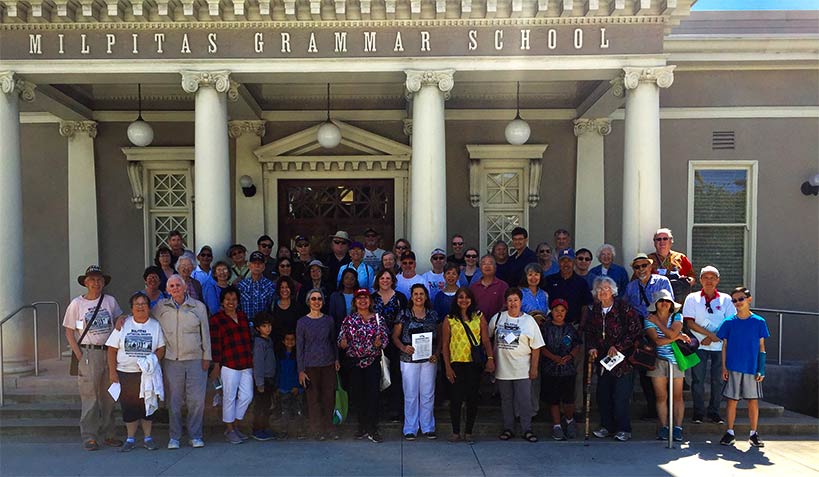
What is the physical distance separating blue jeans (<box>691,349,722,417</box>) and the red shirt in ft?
16.5

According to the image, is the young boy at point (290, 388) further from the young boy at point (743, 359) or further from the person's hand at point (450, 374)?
the young boy at point (743, 359)

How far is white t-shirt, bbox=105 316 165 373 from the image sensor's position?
5.87 m

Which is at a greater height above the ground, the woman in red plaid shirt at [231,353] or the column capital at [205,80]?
the column capital at [205,80]

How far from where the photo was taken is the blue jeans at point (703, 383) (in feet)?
21.7

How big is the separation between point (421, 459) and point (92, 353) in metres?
3.63

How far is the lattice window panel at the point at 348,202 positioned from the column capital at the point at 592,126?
3.54 meters

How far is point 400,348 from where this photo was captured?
20.1 feet

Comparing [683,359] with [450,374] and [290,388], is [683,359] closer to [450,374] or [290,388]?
[450,374]

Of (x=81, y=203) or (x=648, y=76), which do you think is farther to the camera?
(x=81, y=203)

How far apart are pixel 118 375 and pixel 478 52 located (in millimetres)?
5680

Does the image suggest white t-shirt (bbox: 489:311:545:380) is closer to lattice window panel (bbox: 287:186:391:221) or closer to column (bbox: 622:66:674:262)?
column (bbox: 622:66:674:262)

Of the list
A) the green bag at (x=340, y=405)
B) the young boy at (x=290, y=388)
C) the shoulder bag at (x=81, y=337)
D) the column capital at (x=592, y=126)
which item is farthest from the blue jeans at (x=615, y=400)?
the shoulder bag at (x=81, y=337)

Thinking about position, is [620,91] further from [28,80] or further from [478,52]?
[28,80]

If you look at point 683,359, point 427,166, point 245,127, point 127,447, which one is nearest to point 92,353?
point 127,447
